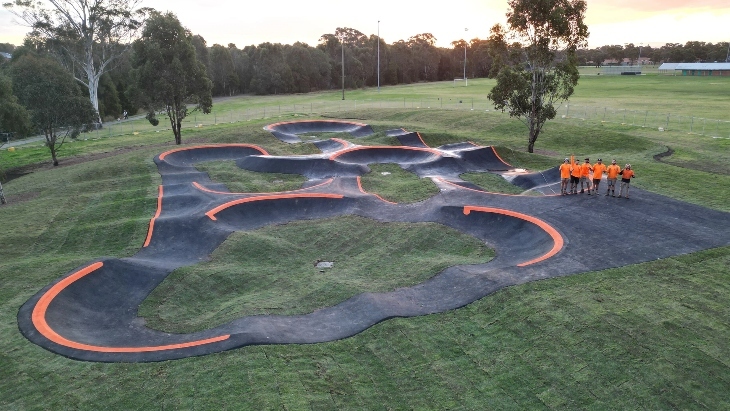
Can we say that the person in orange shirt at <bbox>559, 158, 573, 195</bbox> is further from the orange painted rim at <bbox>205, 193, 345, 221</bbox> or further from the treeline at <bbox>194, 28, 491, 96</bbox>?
the treeline at <bbox>194, 28, 491, 96</bbox>

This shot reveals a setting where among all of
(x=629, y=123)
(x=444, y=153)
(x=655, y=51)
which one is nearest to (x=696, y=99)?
(x=629, y=123)

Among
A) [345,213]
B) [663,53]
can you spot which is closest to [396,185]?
[345,213]

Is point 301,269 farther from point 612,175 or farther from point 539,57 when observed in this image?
point 539,57

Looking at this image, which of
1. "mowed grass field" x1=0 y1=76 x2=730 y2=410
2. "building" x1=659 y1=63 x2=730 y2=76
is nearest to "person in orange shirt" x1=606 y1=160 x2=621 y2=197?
"mowed grass field" x1=0 y1=76 x2=730 y2=410

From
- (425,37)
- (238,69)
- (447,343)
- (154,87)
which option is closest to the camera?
(447,343)

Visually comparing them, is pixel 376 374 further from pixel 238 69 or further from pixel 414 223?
pixel 238 69

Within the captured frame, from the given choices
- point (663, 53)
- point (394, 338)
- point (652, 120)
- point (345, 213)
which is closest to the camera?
point (394, 338)

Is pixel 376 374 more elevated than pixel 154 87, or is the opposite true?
pixel 154 87
